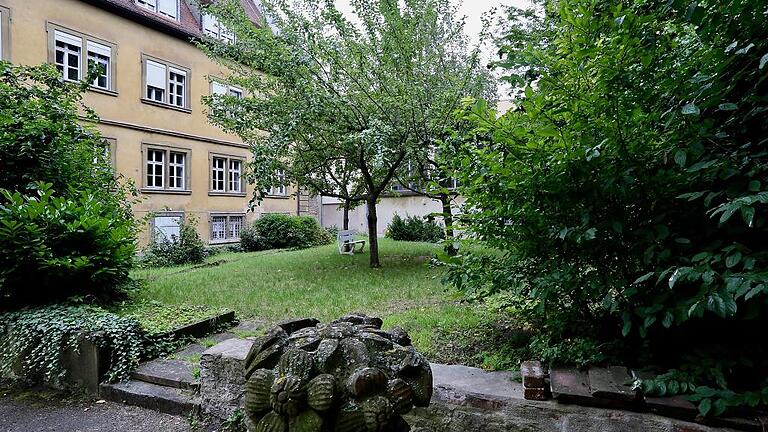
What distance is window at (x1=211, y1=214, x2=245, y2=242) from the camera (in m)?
16.6

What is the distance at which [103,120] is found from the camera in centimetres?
1324

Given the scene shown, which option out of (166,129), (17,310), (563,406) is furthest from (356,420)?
(166,129)

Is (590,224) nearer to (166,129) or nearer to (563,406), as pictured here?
(563,406)

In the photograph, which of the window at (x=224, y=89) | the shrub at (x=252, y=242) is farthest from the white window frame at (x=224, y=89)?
the shrub at (x=252, y=242)

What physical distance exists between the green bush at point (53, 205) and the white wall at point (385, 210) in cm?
1541

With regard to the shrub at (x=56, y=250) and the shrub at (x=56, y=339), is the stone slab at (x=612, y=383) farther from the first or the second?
the shrub at (x=56, y=250)

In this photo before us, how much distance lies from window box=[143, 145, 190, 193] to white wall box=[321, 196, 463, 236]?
7604mm

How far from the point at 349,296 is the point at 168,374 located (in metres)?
3.11

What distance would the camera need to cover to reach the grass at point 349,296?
3355mm

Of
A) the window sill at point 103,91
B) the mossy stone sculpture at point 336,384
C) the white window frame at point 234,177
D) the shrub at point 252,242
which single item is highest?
the window sill at point 103,91

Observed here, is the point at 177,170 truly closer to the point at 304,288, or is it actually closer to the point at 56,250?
the point at 304,288

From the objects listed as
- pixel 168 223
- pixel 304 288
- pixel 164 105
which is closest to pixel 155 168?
pixel 168 223

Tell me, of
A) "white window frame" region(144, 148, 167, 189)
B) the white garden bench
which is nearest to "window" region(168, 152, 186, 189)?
"white window frame" region(144, 148, 167, 189)

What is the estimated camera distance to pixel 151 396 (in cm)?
316
